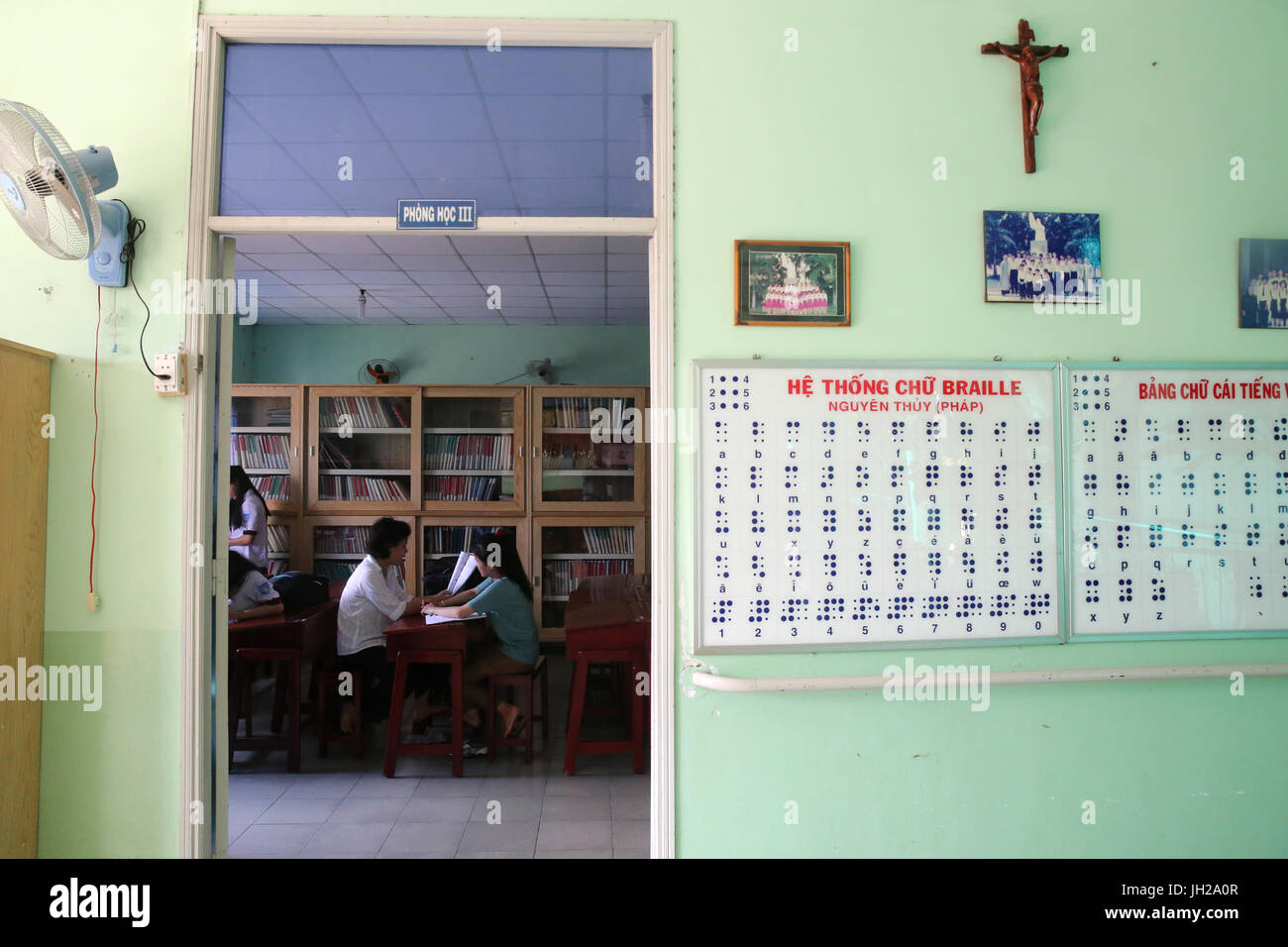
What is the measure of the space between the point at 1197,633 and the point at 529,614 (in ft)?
9.24

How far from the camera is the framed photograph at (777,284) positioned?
2.12 m

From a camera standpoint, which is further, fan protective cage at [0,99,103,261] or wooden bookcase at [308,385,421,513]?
wooden bookcase at [308,385,421,513]

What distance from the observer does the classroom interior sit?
7.12ft

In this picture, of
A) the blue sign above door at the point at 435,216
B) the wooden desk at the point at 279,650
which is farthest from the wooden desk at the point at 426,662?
the blue sign above door at the point at 435,216

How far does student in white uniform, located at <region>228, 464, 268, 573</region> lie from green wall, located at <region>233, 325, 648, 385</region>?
5.27ft

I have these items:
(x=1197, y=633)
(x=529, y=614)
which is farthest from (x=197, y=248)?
(x=1197, y=633)

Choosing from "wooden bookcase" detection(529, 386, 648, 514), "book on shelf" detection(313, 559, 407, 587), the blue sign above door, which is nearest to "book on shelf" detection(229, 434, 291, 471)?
"book on shelf" detection(313, 559, 407, 587)

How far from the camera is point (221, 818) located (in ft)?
7.07

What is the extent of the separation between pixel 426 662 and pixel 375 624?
1.48 ft

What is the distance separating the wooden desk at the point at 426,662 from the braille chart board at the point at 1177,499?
8.64ft

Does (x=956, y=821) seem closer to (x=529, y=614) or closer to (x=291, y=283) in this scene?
(x=529, y=614)

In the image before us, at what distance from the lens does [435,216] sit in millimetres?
2139

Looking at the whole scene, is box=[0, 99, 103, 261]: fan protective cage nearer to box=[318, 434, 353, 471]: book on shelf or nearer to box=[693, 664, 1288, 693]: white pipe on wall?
box=[693, 664, 1288, 693]: white pipe on wall
